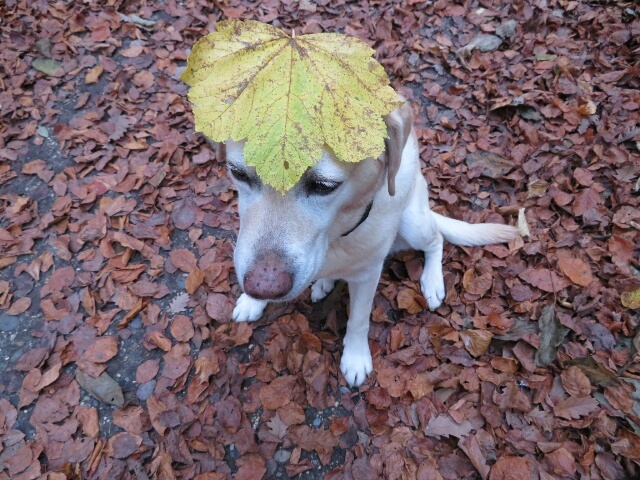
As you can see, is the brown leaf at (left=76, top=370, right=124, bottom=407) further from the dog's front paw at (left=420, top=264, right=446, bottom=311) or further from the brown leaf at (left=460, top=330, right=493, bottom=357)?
the brown leaf at (left=460, top=330, right=493, bottom=357)

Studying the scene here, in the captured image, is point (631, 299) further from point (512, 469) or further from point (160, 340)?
point (160, 340)

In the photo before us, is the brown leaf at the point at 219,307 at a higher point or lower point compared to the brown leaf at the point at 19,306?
higher

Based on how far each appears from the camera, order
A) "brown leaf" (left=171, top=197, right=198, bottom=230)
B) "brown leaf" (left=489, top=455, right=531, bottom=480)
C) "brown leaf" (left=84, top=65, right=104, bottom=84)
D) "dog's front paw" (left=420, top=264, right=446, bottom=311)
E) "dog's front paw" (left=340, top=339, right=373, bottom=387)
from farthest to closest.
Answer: "brown leaf" (left=84, top=65, right=104, bottom=84)
"brown leaf" (left=171, top=197, right=198, bottom=230)
"dog's front paw" (left=420, top=264, right=446, bottom=311)
"dog's front paw" (left=340, top=339, right=373, bottom=387)
"brown leaf" (left=489, top=455, right=531, bottom=480)

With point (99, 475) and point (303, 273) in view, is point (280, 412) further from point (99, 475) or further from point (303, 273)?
point (303, 273)

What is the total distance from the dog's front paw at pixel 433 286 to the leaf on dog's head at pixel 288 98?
5.51ft

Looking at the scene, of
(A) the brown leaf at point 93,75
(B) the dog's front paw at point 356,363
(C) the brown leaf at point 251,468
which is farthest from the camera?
(A) the brown leaf at point 93,75

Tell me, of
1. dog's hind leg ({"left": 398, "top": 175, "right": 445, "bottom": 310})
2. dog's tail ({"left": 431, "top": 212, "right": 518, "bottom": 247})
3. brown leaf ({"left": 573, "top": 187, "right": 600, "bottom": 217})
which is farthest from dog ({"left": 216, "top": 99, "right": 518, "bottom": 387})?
brown leaf ({"left": 573, "top": 187, "right": 600, "bottom": 217})

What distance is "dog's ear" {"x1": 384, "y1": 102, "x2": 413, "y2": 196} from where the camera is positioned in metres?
1.61

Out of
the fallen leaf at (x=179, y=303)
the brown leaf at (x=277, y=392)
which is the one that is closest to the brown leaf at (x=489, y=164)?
the brown leaf at (x=277, y=392)

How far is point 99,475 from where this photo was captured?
228 centimetres

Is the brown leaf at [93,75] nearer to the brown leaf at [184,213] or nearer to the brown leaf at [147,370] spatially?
the brown leaf at [184,213]

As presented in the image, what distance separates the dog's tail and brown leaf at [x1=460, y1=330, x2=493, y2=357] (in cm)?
62

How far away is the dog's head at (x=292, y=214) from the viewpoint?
1517 millimetres

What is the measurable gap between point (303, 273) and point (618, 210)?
248 centimetres
